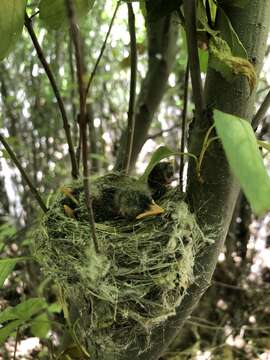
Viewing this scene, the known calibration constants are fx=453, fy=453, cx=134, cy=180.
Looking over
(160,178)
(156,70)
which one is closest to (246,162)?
(160,178)

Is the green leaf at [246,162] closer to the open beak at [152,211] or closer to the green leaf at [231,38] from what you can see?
the green leaf at [231,38]

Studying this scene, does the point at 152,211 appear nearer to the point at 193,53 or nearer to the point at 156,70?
the point at 193,53

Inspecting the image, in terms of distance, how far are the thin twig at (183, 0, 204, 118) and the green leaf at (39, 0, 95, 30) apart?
18cm

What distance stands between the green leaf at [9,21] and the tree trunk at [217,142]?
263 millimetres

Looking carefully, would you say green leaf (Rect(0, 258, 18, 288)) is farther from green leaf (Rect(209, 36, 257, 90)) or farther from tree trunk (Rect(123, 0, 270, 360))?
green leaf (Rect(209, 36, 257, 90))

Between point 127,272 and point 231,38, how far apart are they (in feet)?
1.16

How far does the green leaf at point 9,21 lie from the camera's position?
547 millimetres

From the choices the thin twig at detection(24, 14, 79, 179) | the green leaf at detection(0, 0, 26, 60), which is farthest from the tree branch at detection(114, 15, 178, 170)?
the green leaf at detection(0, 0, 26, 60)

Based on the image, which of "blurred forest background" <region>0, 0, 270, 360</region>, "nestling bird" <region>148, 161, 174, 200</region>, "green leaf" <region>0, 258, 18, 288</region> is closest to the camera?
"green leaf" <region>0, 258, 18, 288</region>

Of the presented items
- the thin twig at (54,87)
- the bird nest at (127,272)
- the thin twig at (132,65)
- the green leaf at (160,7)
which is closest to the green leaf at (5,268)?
the bird nest at (127,272)

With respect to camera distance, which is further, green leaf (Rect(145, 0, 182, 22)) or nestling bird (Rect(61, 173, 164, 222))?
nestling bird (Rect(61, 173, 164, 222))

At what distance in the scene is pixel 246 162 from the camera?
36cm

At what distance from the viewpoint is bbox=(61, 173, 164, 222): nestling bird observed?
80 centimetres

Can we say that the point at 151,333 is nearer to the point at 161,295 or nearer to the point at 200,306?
the point at 161,295
